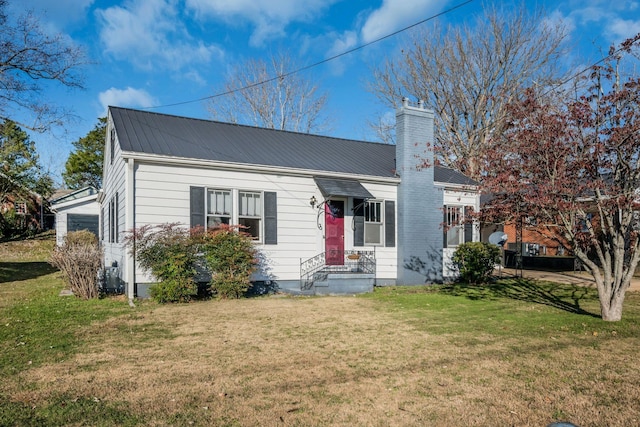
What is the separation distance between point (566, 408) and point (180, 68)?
64.8 ft

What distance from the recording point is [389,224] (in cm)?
1291

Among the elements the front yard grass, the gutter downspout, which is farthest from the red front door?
the gutter downspout

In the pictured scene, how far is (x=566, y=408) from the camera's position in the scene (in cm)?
376

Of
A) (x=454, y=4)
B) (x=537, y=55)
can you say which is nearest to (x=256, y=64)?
(x=537, y=55)

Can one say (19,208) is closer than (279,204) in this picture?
No

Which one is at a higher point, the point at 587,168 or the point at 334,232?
the point at 587,168

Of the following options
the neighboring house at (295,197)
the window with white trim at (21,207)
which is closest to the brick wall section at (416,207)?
the neighboring house at (295,197)

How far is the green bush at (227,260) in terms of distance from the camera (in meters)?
9.68

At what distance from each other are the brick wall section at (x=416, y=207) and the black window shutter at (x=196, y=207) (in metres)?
5.83

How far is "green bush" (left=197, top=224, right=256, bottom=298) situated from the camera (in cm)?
968

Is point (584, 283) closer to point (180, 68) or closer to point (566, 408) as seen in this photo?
point (566, 408)

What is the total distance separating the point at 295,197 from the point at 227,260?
2830mm

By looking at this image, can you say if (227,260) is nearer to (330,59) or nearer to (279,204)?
(279,204)

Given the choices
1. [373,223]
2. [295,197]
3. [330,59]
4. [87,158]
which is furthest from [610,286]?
[87,158]
